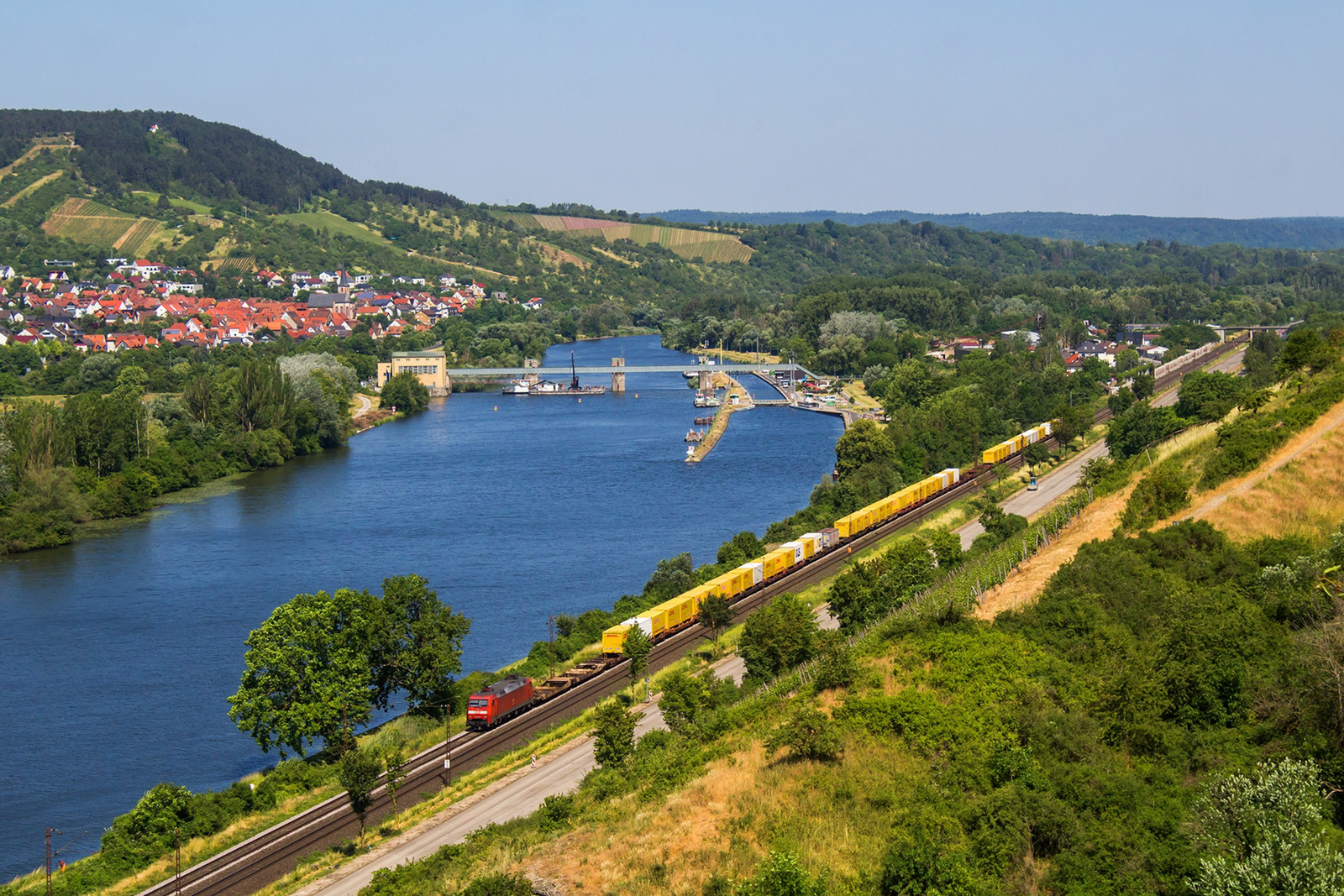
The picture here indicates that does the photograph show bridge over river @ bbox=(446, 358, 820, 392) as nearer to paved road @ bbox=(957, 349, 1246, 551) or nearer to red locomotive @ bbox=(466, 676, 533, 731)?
Result: paved road @ bbox=(957, 349, 1246, 551)

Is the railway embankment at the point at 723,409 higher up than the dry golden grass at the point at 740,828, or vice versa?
the dry golden grass at the point at 740,828

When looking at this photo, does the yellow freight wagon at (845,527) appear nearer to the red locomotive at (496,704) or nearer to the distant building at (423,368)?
the red locomotive at (496,704)

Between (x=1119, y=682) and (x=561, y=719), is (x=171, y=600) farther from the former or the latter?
(x=1119, y=682)

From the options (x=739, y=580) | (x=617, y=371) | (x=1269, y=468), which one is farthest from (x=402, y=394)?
(x=1269, y=468)

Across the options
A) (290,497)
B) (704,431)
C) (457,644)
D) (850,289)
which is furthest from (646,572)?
(850,289)

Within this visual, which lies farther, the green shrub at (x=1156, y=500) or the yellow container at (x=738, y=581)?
the yellow container at (x=738, y=581)

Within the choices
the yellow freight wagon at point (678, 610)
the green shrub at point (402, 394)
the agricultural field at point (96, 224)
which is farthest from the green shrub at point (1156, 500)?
the agricultural field at point (96, 224)
